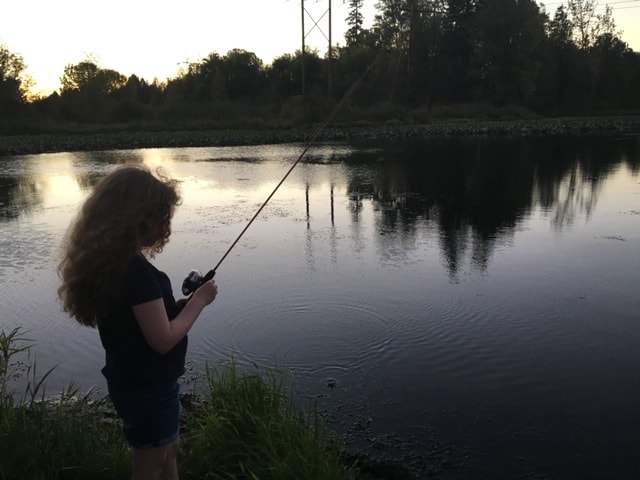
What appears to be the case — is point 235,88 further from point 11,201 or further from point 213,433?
point 213,433

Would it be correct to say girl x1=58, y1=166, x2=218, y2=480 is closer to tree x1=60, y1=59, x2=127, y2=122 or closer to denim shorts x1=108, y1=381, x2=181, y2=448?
denim shorts x1=108, y1=381, x2=181, y2=448

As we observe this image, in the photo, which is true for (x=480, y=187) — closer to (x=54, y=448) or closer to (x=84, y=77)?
(x=54, y=448)

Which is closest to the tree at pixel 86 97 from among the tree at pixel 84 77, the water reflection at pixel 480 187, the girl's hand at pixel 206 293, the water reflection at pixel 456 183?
the tree at pixel 84 77

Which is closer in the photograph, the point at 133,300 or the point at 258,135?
the point at 133,300

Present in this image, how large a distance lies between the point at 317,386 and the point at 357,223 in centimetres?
578

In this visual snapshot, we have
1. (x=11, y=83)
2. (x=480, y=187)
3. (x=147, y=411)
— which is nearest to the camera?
(x=147, y=411)

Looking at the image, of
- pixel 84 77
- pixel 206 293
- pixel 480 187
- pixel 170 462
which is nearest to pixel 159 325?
pixel 206 293

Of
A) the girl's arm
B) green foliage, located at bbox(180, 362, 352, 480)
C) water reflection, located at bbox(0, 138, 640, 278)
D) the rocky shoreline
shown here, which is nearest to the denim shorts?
the girl's arm

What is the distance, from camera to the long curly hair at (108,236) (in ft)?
6.73

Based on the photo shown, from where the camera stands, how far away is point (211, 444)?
124 inches

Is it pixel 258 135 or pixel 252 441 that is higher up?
pixel 258 135

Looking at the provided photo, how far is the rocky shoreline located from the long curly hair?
30.0m

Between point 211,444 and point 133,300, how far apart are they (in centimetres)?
143

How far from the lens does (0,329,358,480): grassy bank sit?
2.79 metres
